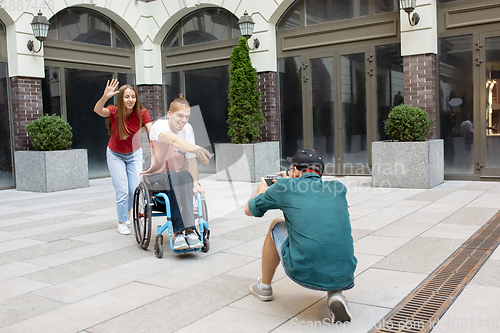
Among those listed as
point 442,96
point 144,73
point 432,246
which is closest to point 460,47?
point 442,96

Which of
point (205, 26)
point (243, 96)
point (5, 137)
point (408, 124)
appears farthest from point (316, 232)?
point (205, 26)

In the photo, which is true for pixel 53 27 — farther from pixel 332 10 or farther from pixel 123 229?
pixel 123 229

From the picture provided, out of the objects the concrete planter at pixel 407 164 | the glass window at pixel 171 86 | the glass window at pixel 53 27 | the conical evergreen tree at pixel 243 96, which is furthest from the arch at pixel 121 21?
the concrete planter at pixel 407 164

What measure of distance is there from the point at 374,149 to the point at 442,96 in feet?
6.85

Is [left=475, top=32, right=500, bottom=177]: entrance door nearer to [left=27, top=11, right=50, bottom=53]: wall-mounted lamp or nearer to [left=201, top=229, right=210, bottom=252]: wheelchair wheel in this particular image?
[left=201, top=229, right=210, bottom=252]: wheelchair wheel

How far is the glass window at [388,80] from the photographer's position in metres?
10.6

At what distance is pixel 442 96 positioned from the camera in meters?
10.1

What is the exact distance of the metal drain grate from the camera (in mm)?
3066

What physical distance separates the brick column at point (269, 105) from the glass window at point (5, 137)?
228 inches

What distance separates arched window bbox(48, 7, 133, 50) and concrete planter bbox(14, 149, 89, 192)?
3.17 meters

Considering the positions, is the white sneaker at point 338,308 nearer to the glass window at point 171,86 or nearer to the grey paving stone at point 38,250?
the grey paving stone at point 38,250

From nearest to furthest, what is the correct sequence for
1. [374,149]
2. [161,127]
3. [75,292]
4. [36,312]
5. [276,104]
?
1. [36,312]
2. [75,292]
3. [161,127]
4. [374,149]
5. [276,104]

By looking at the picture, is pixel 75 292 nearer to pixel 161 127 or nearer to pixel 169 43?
pixel 161 127

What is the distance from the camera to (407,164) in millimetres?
9125
